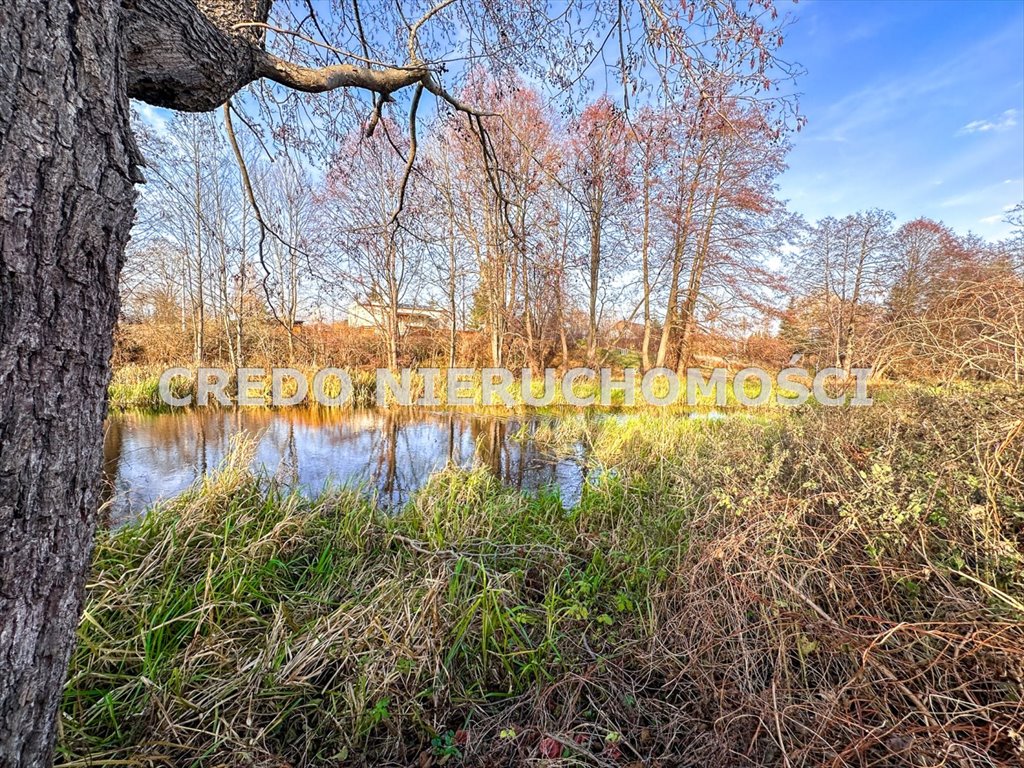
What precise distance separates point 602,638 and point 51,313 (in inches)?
87.5

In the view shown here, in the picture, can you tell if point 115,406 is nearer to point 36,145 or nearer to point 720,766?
point 36,145

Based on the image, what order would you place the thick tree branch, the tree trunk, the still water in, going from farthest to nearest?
the still water, the thick tree branch, the tree trunk

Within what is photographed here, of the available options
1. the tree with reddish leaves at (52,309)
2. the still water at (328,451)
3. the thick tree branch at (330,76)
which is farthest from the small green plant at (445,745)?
the thick tree branch at (330,76)

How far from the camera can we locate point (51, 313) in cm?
69

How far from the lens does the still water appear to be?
14.6ft

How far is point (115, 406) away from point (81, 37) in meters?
10.2

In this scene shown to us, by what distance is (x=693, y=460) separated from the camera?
13.0ft

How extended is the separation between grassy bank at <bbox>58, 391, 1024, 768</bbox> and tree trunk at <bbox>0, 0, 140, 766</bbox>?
0.85m

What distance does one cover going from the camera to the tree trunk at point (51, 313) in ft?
2.12

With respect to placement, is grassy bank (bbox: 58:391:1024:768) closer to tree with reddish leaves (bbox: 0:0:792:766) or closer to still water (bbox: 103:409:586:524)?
tree with reddish leaves (bbox: 0:0:792:766)

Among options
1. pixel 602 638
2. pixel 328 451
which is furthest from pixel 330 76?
pixel 328 451

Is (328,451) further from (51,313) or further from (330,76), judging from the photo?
(51,313)

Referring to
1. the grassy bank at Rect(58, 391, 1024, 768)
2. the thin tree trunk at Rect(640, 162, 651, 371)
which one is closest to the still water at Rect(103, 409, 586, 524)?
the grassy bank at Rect(58, 391, 1024, 768)

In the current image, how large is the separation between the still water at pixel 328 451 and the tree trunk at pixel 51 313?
8.92 feet
